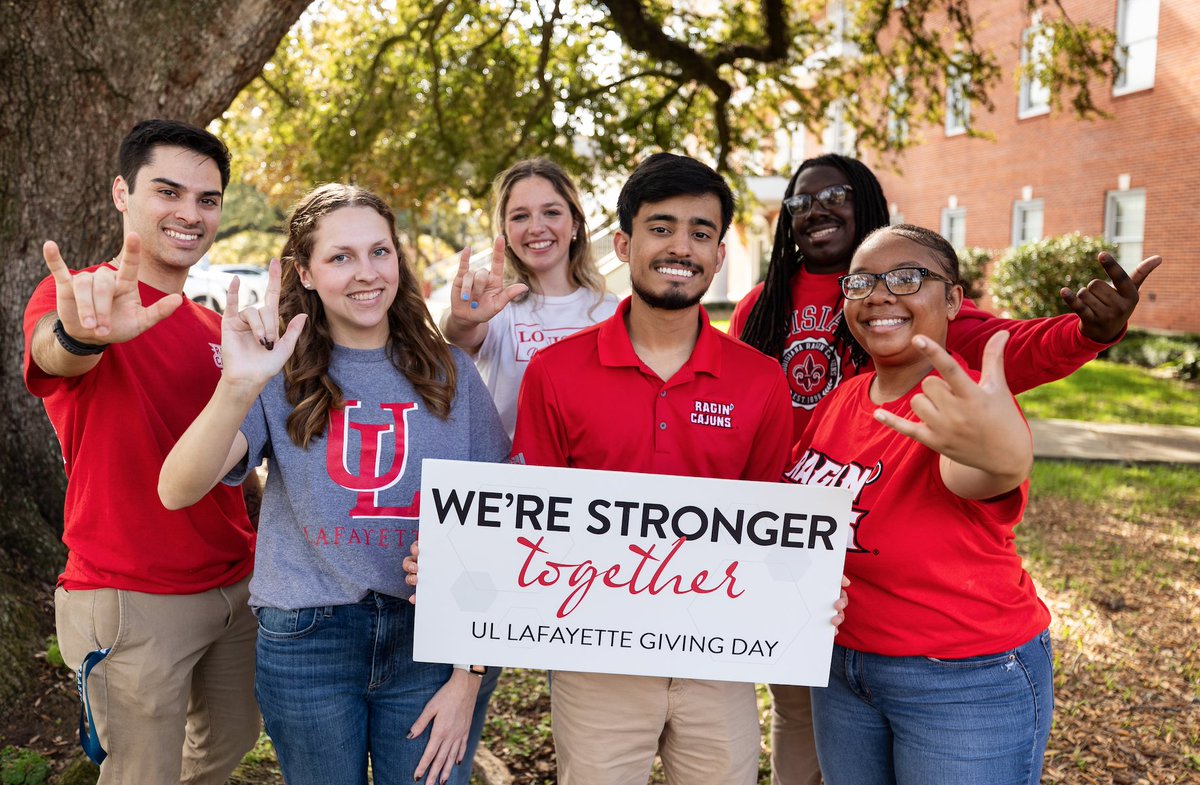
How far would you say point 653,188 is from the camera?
2725mm

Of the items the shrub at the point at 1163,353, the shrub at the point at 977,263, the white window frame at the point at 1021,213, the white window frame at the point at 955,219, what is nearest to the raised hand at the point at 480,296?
the shrub at the point at 1163,353

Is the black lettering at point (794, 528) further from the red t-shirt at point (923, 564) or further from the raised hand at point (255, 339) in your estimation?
the raised hand at point (255, 339)

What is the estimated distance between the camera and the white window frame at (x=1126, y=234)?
17.0 m

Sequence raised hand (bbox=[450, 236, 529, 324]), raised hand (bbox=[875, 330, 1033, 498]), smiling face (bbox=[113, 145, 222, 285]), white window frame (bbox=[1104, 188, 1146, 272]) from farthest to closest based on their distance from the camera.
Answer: white window frame (bbox=[1104, 188, 1146, 272]) < raised hand (bbox=[450, 236, 529, 324]) < smiling face (bbox=[113, 145, 222, 285]) < raised hand (bbox=[875, 330, 1033, 498])

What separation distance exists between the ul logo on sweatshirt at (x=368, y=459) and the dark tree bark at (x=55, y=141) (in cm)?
258

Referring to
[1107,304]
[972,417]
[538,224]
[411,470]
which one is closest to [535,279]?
[538,224]

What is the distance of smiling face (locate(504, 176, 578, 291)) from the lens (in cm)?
379

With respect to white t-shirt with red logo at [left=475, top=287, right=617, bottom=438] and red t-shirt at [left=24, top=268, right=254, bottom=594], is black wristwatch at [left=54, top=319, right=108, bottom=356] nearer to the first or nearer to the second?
red t-shirt at [left=24, top=268, right=254, bottom=594]

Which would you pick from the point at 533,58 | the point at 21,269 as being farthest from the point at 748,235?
the point at 21,269

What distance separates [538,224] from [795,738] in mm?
2222

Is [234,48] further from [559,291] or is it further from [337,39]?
[337,39]

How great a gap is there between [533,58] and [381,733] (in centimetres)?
994

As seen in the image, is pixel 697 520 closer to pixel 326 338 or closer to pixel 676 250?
pixel 676 250

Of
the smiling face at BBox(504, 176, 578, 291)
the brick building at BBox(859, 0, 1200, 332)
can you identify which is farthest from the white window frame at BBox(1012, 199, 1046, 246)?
the smiling face at BBox(504, 176, 578, 291)
